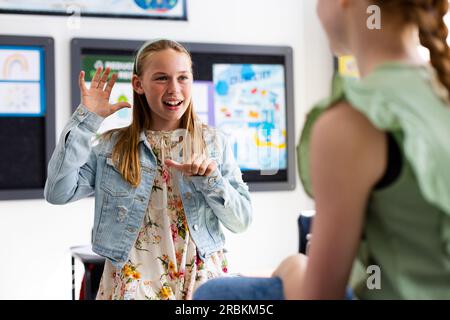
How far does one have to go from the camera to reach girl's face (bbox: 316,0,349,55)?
0.70 meters

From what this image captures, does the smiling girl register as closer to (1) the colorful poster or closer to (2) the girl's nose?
(2) the girl's nose

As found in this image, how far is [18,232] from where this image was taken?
2990mm

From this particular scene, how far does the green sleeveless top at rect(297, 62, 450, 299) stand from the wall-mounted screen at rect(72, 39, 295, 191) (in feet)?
8.74

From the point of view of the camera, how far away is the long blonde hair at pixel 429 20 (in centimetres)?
65

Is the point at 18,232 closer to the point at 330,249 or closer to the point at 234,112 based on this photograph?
the point at 234,112

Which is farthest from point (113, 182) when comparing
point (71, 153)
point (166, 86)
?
point (166, 86)

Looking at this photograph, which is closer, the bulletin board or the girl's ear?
the girl's ear

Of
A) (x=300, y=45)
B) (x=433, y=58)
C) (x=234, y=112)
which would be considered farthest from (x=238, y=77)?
(x=433, y=58)

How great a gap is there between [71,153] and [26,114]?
5.45 feet

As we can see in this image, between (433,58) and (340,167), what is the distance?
0.18 metres

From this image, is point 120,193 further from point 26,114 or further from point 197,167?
point 26,114

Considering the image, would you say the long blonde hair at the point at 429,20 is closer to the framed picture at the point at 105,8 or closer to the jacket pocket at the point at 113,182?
the jacket pocket at the point at 113,182

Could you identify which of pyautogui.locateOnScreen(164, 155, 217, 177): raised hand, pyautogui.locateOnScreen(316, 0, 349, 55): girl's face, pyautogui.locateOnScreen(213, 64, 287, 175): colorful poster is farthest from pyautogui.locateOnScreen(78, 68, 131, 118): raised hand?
pyautogui.locateOnScreen(213, 64, 287, 175): colorful poster

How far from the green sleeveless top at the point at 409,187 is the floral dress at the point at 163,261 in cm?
93
